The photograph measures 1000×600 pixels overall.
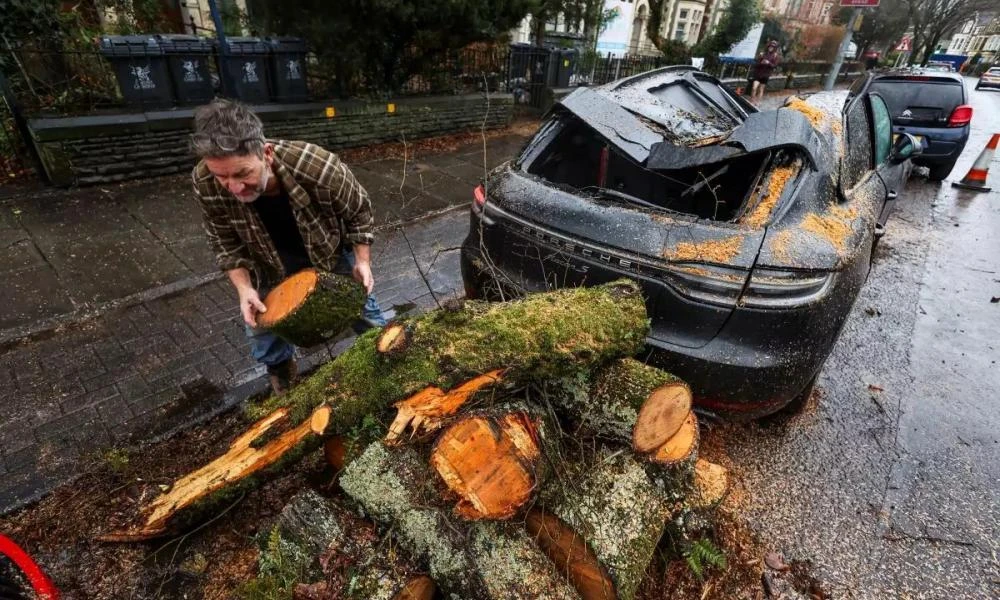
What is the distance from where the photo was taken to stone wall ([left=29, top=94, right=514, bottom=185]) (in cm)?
523

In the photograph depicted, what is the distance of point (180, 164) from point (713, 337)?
6.45 metres

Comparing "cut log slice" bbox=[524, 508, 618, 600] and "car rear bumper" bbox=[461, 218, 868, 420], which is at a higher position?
"car rear bumper" bbox=[461, 218, 868, 420]

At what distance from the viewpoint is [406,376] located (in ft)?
6.06

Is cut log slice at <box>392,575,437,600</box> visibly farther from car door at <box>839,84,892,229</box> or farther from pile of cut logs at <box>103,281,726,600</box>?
car door at <box>839,84,892,229</box>

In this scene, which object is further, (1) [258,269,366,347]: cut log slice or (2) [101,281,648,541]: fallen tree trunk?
(1) [258,269,366,347]: cut log slice

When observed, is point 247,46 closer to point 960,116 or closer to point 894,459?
point 894,459

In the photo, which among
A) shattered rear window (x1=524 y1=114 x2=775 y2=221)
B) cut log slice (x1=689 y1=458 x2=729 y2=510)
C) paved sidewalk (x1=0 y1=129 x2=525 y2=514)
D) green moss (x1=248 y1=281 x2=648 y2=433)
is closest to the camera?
green moss (x1=248 y1=281 x2=648 y2=433)

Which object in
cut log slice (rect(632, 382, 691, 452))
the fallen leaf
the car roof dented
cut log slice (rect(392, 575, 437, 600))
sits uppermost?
the car roof dented

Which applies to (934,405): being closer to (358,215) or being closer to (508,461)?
(508,461)

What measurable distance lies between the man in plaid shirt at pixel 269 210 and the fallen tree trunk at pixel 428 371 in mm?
611

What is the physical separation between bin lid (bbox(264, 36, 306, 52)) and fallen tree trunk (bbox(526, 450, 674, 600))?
666 cm

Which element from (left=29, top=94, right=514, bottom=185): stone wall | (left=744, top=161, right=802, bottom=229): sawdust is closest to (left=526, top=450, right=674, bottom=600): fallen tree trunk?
(left=744, top=161, right=802, bottom=229): sawdust

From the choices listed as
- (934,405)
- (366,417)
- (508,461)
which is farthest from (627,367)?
(934,405)

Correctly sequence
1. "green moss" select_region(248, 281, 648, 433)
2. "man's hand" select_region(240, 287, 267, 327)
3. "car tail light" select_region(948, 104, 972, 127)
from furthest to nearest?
1. "car tail light" select_region(948, 104, 972, 127)
2. "man's hand" select_region(240, 287, 267, 327)
3. "green moss" select_region(248, 281, 648, 433)
